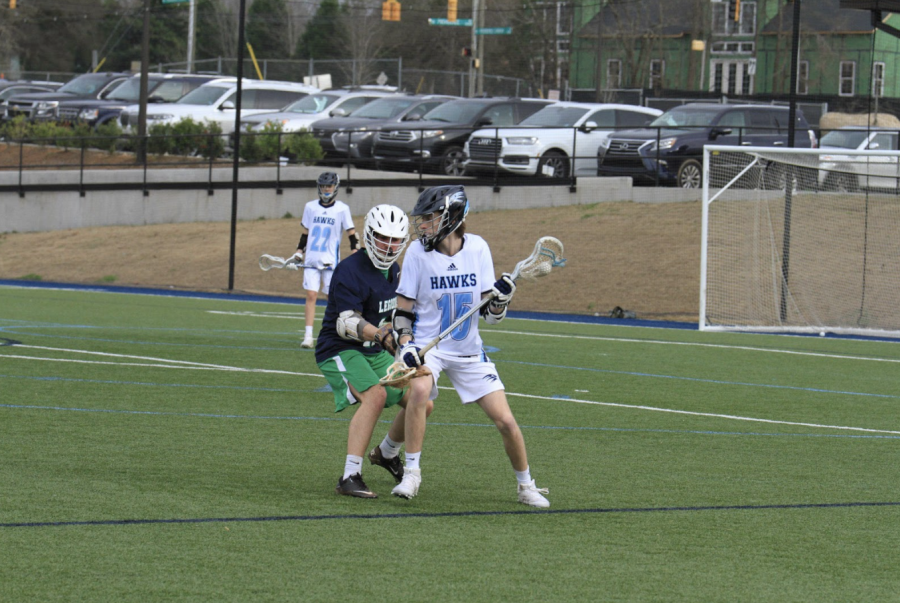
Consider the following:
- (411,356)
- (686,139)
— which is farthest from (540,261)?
(686,139)

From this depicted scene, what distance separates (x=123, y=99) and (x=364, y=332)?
3292cm

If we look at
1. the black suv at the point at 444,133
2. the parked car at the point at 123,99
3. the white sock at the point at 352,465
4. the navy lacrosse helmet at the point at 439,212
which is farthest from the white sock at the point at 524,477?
the parked car at the point at 123,99

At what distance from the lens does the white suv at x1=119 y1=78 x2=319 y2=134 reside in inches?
1320

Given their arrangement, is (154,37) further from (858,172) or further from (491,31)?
(858,172)

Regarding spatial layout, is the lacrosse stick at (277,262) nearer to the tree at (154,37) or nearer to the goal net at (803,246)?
the goal net at (803,246)

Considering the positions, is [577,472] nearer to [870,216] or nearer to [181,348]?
[181,348]

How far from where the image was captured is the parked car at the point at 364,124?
29578 millimetres

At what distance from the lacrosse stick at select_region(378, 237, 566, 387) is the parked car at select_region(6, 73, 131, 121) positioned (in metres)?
34.0

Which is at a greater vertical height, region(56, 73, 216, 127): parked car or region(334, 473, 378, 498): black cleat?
region(56, 73, 216, 127): parked car

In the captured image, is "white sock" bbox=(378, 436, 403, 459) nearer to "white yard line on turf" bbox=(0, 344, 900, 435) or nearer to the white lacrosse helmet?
the white lacrosse helmet

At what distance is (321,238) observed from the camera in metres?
14.3

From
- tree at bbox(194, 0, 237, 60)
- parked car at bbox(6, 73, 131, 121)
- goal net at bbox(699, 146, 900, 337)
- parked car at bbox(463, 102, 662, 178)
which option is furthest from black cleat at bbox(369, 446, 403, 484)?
tree at bbox(194, 0, 237, 60)

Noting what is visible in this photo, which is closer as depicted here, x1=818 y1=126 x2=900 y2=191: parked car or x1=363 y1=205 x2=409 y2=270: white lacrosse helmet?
x1=363 y1=205 x2=409 y2=270: white lacrosse helmet

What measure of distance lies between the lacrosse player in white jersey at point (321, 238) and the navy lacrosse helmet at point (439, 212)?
7392 mm
